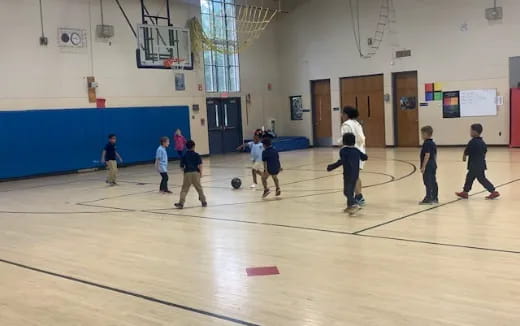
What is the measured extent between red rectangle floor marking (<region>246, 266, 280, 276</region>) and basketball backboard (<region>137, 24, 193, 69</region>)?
511 inches

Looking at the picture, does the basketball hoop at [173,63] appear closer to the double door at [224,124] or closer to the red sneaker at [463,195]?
the double door at [224,124]

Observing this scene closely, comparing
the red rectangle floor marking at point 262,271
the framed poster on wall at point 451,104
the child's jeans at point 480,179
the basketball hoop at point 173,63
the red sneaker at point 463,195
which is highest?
the basketball hoop at point 173,63

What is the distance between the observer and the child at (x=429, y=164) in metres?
8.75

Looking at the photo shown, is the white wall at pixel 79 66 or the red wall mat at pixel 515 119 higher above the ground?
the white wall at pixel 79 66

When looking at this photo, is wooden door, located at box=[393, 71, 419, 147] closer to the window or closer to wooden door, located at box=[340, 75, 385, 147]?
wooden door, located at box=[340, 75, 385, 147]

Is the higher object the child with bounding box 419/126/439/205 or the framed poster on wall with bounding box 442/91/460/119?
the framed poster on wall with bounding box 442/91/460/119

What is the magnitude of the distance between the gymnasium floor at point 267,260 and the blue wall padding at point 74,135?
6.08 meters

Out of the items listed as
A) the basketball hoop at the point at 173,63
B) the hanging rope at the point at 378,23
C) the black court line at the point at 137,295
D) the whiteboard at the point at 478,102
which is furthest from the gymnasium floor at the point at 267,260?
the hanging rope at the point at 378,23

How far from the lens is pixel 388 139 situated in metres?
21.9

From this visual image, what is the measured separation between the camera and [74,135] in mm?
17938

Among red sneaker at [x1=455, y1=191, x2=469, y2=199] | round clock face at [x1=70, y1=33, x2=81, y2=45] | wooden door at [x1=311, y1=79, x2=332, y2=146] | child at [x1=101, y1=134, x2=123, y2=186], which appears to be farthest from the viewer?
wooden door at [x1=311, y1=79, x2=332, y2=146]

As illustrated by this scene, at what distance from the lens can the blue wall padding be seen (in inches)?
653

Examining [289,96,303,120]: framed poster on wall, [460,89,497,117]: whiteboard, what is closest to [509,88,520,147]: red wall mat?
[460,89,497,117]: whiteboard

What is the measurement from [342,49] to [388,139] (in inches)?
159
